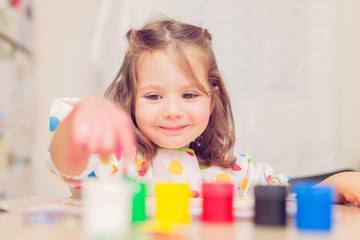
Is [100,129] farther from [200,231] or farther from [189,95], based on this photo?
[189,95]

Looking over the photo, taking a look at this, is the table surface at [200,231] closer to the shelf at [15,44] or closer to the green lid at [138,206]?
the green lid at [138,206]

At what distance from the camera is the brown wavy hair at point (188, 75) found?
1121 millimetres

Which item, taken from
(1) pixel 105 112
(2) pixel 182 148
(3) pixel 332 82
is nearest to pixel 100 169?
(2) pixel 182 148

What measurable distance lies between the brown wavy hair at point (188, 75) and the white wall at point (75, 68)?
3.89 ft

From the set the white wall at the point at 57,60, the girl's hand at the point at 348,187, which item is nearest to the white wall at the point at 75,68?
the white wall at the point at 57,60

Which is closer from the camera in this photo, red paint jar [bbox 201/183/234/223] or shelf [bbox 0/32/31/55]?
red paint jar [bbox 201/183/234/223]

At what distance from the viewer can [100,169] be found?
3.00 feet

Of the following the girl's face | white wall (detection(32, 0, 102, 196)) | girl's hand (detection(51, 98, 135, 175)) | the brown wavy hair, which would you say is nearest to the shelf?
white wall (detection(32, 0, 102, 196))

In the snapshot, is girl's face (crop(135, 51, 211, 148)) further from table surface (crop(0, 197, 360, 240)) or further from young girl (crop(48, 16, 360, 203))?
table surface (crop(0, 197, 360, 240))

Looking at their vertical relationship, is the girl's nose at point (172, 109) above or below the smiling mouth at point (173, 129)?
above

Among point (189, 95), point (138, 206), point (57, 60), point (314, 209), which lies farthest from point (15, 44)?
point (314, 209)

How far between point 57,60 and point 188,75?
1.54 metres

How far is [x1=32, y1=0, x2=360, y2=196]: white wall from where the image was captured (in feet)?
7.79

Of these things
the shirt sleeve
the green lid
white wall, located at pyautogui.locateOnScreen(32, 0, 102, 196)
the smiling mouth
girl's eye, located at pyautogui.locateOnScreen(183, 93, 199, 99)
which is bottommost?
the shirt sleeve
